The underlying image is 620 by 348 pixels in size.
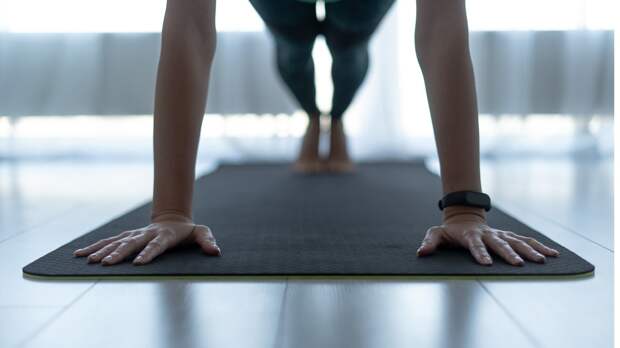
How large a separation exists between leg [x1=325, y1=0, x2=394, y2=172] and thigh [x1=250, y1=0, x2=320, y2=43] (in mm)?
48

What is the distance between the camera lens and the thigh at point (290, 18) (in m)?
1.86

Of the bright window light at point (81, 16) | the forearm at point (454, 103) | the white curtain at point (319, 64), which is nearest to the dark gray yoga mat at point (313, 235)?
the forearm at point (454, 103)

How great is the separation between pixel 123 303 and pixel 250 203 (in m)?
0.86

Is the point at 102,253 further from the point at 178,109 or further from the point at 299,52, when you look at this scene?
the point at 299,52

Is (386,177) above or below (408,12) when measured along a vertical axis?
below

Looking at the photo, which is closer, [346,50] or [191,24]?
[191,24]

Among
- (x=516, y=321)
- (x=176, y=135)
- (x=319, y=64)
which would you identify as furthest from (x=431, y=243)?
(x=319, y=64)

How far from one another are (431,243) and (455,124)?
7.1 inches

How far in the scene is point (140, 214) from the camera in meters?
1.51

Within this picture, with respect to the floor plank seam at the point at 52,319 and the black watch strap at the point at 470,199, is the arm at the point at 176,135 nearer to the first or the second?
the floor plank seam at the point at 52,319

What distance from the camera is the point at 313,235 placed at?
125cm

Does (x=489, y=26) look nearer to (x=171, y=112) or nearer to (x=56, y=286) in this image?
(x=171, y=112)

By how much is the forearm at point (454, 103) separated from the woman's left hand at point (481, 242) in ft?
0.07

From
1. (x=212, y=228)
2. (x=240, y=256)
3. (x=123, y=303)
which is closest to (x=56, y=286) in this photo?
(x=123, y=303)
